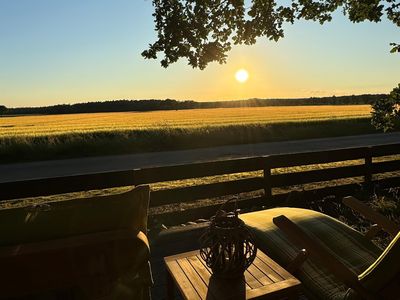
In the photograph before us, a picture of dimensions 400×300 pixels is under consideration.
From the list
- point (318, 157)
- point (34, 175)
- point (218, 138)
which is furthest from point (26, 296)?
point (218, 138)

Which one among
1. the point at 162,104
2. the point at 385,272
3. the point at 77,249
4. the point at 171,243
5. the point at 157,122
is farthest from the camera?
the point at 162,104

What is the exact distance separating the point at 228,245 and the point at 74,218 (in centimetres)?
108

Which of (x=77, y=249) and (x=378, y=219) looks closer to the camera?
(x=77, y=249)

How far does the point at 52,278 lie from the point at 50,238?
268 mm

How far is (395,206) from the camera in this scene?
668cm

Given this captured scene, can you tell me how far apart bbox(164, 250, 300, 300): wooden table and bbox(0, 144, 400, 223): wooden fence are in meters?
3.03

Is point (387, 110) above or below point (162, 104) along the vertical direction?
below

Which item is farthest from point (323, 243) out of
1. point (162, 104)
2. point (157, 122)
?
point (162, 104)

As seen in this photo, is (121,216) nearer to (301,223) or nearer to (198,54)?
(301,223)

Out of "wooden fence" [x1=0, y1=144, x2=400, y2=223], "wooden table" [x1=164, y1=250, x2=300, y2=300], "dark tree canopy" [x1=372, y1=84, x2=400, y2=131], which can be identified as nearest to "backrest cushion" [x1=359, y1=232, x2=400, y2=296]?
"wooden table" [x1=164, y1=250, x2=300, y2=300]

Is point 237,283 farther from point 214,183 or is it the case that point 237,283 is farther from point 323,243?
point 214,183

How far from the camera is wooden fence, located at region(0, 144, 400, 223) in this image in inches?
223

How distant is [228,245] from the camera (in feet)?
8.57

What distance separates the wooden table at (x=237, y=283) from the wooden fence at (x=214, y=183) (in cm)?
303
